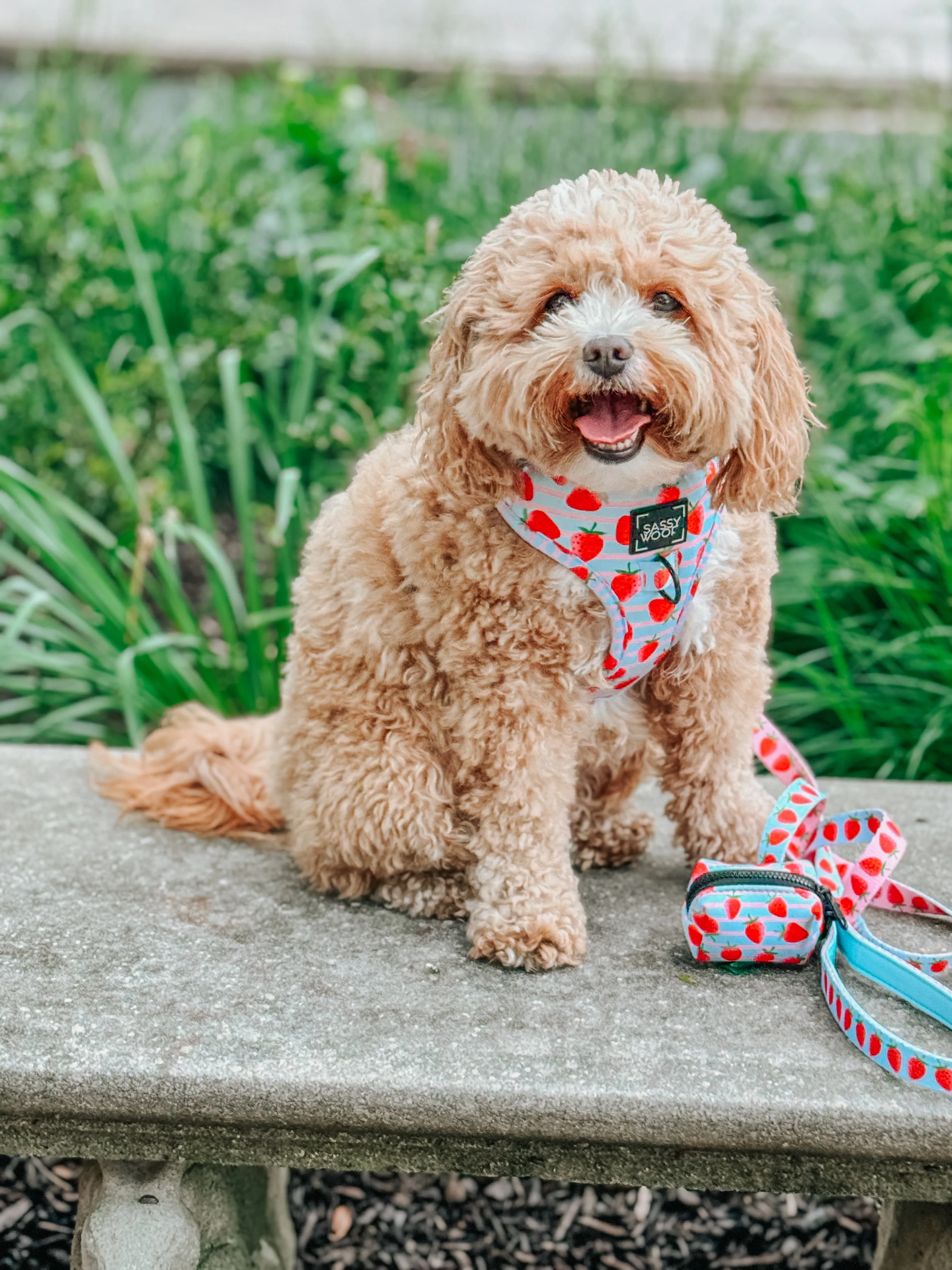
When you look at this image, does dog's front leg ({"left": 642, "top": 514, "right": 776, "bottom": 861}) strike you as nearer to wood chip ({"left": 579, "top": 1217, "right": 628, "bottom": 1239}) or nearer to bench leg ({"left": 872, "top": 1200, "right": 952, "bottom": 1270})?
bench leg ({"left": 872, "top": 1200, "right": 952, "bottom": 1270})

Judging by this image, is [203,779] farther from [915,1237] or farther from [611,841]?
[915,1237]

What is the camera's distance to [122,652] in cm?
329

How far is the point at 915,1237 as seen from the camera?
2047 millimetres

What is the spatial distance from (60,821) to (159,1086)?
3.06 ft

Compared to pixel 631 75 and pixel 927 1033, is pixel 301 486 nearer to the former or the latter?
pixel 927 1033

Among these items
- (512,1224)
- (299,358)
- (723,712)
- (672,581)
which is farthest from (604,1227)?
(299,358)

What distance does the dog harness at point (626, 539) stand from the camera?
6.66 feet

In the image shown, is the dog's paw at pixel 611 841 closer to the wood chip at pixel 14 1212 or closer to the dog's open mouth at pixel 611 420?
the dog's open mouth at pixel 611 420

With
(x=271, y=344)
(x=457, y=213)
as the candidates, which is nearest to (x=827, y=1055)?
(x=271, y=344)

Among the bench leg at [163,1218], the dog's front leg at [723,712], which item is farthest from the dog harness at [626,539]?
the bench leg at [163,1218]

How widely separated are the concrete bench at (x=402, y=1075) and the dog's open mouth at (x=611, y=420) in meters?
0.89

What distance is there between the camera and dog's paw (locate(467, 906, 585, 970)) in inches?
83.9

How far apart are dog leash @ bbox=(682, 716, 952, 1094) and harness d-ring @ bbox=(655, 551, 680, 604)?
44 centimetres

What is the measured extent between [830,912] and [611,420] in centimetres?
90
